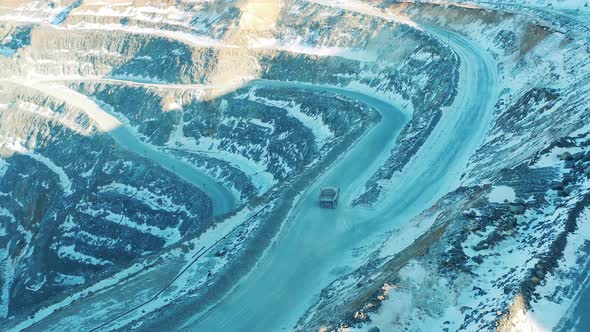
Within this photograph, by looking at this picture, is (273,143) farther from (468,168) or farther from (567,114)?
(567,114)

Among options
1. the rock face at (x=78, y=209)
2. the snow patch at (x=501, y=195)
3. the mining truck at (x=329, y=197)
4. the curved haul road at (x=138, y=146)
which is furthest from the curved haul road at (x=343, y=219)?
the rock face at (x=78, y=209)

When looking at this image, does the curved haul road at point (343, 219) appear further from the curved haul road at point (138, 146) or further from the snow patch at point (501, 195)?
the curved haul road at point (138, 146)

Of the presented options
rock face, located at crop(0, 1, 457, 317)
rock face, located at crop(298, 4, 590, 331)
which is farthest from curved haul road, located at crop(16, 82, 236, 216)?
rock face, located at crop(298, 4, 590, 331)

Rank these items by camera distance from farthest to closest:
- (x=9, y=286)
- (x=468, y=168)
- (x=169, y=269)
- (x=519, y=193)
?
(x=9, y=286)
(x=468, y=168)
(x=169, y=269)
(x=519, y=193)

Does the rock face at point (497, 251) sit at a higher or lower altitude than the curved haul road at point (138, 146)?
lower

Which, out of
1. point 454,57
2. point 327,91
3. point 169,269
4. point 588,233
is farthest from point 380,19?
point 588,233

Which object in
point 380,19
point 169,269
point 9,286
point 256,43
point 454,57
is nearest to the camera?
point 169,269
